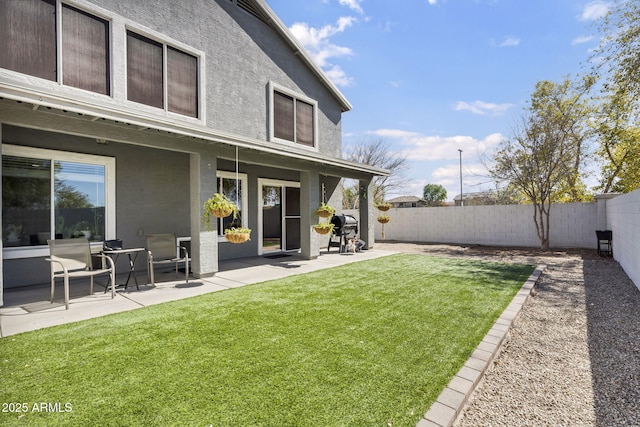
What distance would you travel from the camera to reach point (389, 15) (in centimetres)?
1033

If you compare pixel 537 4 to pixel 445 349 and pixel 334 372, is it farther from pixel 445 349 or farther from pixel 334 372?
pixel 334 372

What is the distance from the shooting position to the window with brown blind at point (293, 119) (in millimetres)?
9914

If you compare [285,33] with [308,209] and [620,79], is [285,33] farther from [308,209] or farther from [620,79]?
[620,79]

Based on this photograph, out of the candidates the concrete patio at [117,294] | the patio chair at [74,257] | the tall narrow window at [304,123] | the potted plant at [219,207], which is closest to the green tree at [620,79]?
the tall narrow window at [304,123]

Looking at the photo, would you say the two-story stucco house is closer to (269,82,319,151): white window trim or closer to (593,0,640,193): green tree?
(269,82,319,151): white window trim

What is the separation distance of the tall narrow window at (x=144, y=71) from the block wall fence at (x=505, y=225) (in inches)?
426

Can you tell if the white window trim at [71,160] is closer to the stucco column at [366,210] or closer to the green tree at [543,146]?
the stucco column at [366,210]

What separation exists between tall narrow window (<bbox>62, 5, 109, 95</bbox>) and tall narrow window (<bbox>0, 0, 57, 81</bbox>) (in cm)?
19

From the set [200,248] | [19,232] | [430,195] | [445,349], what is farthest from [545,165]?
[430,195]

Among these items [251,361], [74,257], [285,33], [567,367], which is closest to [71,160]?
[74,257]

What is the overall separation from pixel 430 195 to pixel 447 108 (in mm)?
48482

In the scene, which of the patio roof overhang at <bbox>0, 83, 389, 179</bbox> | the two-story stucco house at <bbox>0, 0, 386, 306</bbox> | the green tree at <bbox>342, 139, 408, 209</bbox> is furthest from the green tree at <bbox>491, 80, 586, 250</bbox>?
the green tree at <bbox>342, 139, 408, 209</bbox>

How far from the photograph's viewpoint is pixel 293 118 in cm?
1044

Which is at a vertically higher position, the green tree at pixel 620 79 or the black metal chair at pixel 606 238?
the green tree at pixel 620 79
